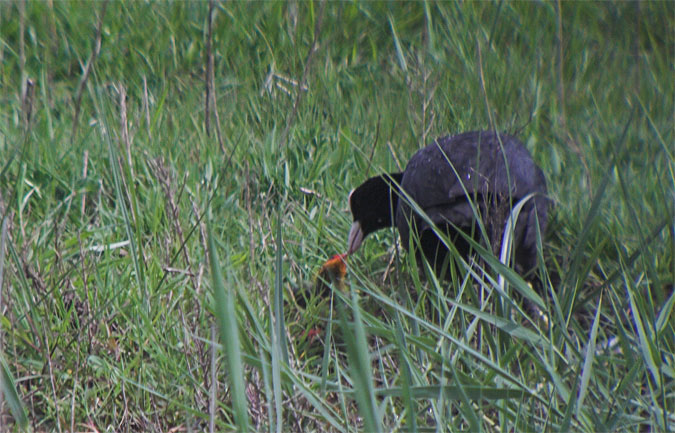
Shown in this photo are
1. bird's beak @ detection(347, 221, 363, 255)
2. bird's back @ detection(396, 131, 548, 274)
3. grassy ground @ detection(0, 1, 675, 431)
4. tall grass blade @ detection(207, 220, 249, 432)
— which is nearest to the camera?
tall grass blade @ detection(207, 220, 249, 432)

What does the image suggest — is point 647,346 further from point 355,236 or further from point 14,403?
point 355,236

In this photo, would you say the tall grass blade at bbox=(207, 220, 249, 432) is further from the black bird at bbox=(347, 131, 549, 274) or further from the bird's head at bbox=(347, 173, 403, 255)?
the bird's head at bbox=(347, 173, 403, 255)

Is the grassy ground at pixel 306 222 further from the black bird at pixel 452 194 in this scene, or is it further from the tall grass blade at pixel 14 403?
the black bird at pixel 452 194

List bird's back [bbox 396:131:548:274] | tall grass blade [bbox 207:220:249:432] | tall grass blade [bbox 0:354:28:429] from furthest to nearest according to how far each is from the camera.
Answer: bird's back [bbox 396:131:548:274]
tall grass blade [bbox 0:354:28:429]
tall grass blade [bbox 207:220:249:432]

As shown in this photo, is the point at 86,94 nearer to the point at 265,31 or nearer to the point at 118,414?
the point at 265,31

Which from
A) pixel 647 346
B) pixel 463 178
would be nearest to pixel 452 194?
pixel 463 178

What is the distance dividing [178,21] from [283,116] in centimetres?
108

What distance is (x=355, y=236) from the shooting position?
9.58 ft

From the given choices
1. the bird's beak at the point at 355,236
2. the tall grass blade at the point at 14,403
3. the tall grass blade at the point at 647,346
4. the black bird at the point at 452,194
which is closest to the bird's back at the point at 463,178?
the black bird at the point at 452,194

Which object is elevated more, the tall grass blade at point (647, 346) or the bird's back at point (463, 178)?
the tall grass blade at point (647, 346)

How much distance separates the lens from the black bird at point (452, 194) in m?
2.64

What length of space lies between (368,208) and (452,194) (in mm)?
407

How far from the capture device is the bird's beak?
Result: 288 centimetres

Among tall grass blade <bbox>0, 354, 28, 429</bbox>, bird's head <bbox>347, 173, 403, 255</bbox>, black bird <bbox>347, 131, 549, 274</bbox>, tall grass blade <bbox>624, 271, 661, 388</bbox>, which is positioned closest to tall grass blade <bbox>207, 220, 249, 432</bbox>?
tall grass blade <bbox>0, 354, 28, 429</bbox>
